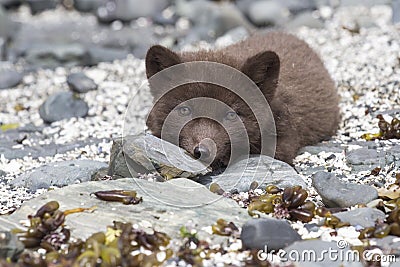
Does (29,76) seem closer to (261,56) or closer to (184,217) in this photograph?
(261,56)

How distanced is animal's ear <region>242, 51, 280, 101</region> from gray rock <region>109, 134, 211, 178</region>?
81 centimetres

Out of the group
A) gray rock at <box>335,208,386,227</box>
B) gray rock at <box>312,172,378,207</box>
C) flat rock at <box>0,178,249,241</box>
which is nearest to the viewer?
flat rock at <box>0,178,249,241</box>

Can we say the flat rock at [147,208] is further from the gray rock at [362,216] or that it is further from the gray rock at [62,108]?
the gray rock at [62,108]

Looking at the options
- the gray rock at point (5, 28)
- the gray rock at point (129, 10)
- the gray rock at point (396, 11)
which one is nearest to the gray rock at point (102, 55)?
the gray rock at point (5, 28)

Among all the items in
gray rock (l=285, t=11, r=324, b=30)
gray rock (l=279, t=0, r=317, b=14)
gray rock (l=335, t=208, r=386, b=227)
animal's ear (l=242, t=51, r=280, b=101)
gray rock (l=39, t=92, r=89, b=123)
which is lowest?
gray rock (l=335, t=208, r=386, b=227)

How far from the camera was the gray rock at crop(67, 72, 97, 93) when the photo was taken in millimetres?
9125

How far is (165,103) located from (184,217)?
5.02 ft

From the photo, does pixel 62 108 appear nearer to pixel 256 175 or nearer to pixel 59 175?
pixel 59 175

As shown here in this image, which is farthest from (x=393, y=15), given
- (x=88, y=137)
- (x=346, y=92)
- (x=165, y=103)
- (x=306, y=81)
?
(x=165, y=103)

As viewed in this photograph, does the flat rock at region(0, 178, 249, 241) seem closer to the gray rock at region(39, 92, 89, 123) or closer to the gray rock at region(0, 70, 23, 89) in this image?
the gray rock at region(39, 92, 89, 123)

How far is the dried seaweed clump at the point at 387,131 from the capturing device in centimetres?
651

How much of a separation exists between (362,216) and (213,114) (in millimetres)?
1516

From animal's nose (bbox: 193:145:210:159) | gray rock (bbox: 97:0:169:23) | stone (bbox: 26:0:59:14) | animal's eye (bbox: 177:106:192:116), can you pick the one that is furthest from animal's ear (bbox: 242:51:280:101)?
stone (bbox: 26:0:59:14)

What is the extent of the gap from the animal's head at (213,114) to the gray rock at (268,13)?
8.30 metres
